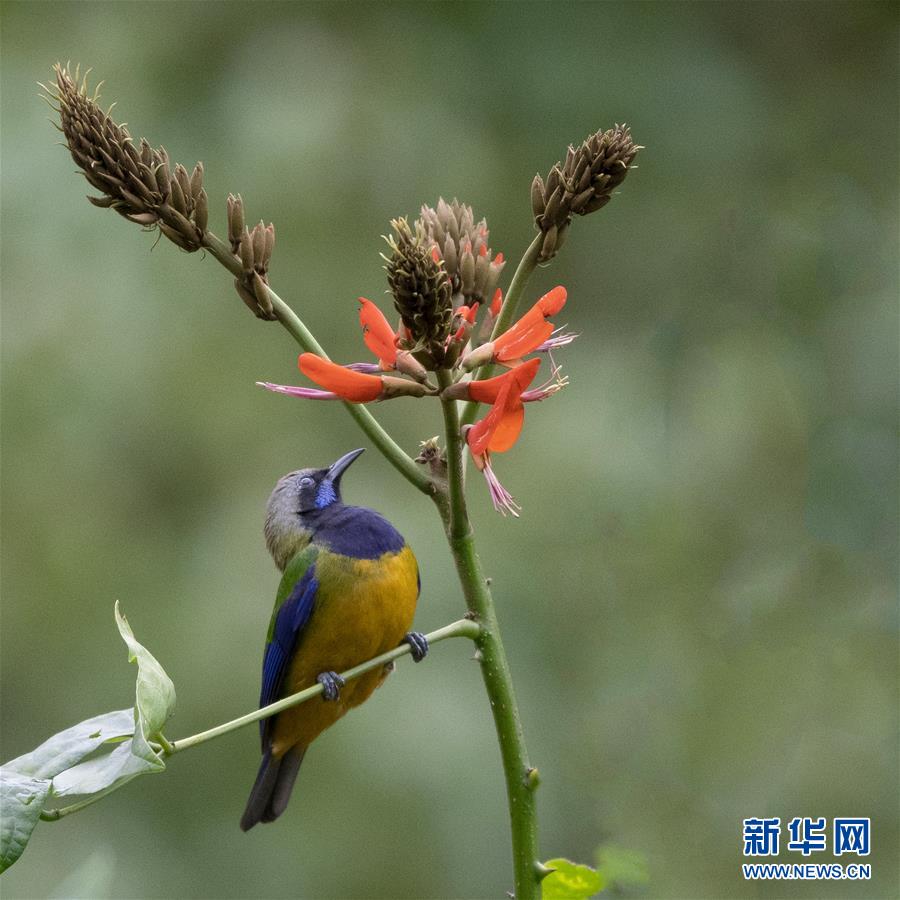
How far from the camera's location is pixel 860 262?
4.24 m

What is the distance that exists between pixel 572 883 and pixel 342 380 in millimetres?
662

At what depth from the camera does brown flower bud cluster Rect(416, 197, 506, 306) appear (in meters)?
1.60

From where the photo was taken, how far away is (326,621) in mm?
2809

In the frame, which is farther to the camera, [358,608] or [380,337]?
[358,608]

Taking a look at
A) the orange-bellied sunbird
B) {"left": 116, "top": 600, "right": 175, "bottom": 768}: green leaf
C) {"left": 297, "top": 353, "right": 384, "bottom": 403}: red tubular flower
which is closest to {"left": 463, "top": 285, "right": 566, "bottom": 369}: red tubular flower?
{"left": 297, "top": 353, "right": 384, "bottom": 403}: red tubular flower

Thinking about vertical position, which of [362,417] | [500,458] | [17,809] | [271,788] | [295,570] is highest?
[500,458]

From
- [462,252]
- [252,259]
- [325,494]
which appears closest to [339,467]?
[325,494]

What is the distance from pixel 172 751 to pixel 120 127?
28.8 inches

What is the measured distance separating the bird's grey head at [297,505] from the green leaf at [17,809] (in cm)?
170

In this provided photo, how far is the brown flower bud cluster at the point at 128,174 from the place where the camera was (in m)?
1.42

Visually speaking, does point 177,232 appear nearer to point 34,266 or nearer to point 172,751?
point 172,751

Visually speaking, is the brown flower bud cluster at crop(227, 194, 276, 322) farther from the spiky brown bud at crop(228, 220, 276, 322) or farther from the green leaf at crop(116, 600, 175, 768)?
the green leaf at crop(116, 600, 175, 768)

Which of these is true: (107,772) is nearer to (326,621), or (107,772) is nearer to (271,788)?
(326,621)

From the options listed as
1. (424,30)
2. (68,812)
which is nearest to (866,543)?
(424,30)
